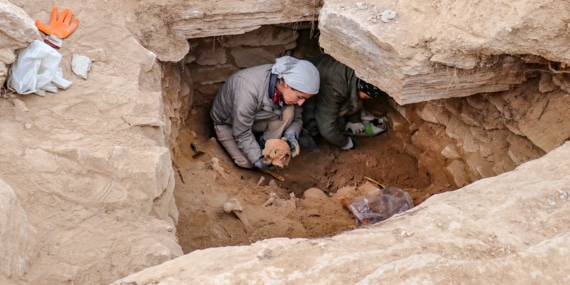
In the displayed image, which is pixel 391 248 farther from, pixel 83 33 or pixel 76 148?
pixel 83 33

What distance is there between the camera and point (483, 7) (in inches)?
141

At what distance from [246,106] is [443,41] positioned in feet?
6.87

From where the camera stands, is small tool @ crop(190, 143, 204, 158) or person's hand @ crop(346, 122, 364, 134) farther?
person's hand @ crop(346, 122, 364, 134)

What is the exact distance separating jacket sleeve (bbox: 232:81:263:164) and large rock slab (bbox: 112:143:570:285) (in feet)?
8.92

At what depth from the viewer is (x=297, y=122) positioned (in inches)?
228

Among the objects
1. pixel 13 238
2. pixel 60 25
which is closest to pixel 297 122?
pixel 60 25

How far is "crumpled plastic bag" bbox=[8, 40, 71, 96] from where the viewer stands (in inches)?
133

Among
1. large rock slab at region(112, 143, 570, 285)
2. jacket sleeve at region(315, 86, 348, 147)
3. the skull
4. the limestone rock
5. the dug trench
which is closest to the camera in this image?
large rock slab at region(112, 143, 570, 285)

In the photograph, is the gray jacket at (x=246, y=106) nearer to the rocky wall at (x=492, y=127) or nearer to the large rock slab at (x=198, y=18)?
the large rock slab at (x=198, y=18)

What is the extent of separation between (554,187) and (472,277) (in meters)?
0.77

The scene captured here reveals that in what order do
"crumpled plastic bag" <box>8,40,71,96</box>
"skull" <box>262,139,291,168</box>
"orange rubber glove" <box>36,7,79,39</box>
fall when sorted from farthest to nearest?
"skull" <box>262,139,291,168</box>
"orange rubber glove" <box>36,7,79,39</box>
"crumpled plastic bag" <box>8,40,71,96</box>

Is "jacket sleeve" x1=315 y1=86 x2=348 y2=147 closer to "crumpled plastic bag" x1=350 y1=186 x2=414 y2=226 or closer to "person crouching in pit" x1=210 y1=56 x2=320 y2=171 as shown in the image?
"person crouching in pit" x1=210 y1=56 x2=320 y2=171

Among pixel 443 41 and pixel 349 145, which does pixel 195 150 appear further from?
pixel 443 41

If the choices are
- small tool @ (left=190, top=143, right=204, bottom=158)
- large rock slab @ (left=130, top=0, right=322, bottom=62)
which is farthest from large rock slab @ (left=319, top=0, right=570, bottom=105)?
small tool @ (left=190, top=143, right=204, bottom=158)
